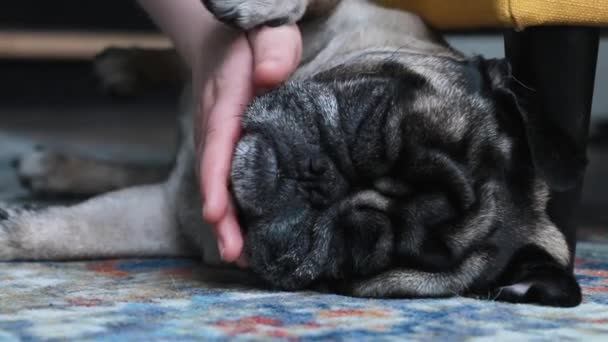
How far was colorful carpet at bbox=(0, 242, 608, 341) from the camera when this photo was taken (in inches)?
42.6

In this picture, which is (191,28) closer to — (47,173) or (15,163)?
(47,173)

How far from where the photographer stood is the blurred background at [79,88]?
327cm

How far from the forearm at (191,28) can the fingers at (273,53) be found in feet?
0.25

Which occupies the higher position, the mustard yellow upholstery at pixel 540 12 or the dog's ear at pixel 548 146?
the mustard yellow upholstery at pixel 540 12

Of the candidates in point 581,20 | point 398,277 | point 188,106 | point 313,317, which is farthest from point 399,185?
point 188,106

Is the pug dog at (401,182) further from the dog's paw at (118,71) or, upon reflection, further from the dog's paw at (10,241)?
the dog's paw at (118,71)

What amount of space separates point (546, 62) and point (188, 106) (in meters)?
0.90

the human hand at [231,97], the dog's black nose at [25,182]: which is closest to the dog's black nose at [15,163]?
the dog's black nose at [25,182]

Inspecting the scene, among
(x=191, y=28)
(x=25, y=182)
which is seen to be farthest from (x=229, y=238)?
(x=25, y=182)

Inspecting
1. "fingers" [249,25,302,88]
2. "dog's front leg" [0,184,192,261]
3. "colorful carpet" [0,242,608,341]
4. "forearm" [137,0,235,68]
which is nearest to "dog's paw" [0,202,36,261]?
"dog's front leg" [0,184,192,261]

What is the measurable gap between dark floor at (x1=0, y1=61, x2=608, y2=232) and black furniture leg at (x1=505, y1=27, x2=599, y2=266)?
1462 millimetres

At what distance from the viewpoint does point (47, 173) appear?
8.23 ft

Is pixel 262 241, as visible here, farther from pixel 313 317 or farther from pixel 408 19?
pixel 408 19

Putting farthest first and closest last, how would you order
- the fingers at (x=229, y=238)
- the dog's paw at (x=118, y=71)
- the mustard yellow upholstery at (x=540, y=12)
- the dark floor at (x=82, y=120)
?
1. the dark floor at (x=82, y=120)
2. the dog's paw at (x=118, y=71)
3. the mustard yellow upholstery at (x=540, y=12)
4. the fingers at (x=229, y=238)
